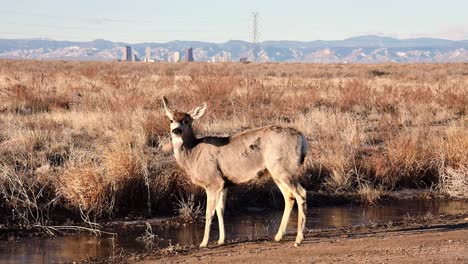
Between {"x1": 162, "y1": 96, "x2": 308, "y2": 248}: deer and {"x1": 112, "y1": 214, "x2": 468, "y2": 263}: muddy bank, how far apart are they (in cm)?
45

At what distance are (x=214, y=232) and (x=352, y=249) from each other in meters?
3.09

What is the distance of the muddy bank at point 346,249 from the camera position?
988cm

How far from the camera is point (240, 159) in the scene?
11.2m

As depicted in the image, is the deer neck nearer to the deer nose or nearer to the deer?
the deer

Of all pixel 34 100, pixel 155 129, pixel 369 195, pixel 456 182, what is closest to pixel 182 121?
pixel 369 195

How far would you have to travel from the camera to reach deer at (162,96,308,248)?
11.0 metres

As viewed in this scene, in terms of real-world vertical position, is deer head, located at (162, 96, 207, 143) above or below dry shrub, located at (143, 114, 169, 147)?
above

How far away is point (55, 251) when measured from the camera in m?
11.6

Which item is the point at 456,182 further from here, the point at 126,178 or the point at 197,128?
the point at 126,178

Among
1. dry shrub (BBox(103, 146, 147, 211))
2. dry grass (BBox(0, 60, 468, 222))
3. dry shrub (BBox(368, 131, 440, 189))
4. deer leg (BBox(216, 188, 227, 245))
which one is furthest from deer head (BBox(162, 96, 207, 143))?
dry shrub (BBox(368, 131, 440, 189))

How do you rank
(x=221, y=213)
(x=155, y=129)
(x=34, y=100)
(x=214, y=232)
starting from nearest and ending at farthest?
1. (x=221, y=213)
2. (x=214, y=232)
3. (x=155, y=129)
4. (x=34, y=100)

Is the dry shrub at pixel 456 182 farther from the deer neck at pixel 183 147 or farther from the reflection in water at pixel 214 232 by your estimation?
the deer neck at pixel 183 147

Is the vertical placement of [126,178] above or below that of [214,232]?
above

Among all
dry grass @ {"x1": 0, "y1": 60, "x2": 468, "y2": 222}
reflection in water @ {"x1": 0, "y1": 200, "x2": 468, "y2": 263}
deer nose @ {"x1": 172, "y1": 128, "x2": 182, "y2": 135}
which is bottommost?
reflection in water @ {"x1": 0, "y1": 200, "x2": 468, "y2": 263}
